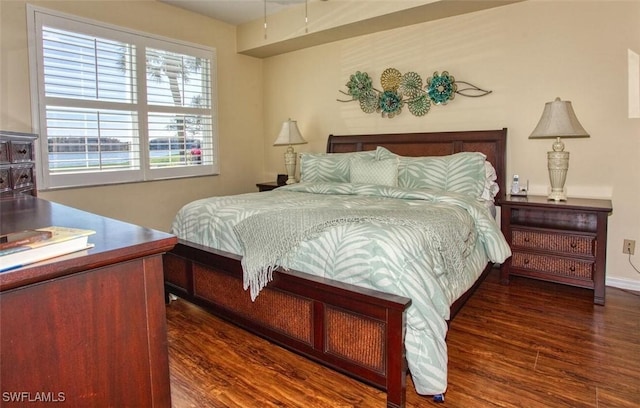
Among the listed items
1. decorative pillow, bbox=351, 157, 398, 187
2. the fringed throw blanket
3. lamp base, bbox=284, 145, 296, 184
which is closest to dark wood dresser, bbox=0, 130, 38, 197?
the fringed throw blanket

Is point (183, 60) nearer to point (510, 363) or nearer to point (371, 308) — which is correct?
point (371, 308)

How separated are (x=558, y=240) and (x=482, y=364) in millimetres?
1442

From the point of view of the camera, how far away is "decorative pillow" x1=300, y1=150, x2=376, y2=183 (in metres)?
3.78

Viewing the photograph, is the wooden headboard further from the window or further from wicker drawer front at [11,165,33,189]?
wicker drawer front at [11,165,33,189]

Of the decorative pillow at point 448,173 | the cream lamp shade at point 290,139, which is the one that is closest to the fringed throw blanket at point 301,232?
the decorative pillow at point 448,173

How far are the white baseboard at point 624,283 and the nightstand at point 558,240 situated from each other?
474mm

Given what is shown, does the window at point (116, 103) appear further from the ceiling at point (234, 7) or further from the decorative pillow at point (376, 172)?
the decorative pillow at point (376, 172)

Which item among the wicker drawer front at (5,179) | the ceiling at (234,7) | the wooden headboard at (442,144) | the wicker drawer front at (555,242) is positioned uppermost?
the ceiling at (234,7)

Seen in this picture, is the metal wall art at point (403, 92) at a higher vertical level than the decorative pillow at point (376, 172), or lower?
higher

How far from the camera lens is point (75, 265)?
2.36 ft

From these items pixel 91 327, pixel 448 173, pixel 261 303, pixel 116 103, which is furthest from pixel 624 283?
pixel 116 103

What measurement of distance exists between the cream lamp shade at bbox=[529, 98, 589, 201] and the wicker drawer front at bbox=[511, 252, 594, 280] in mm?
481

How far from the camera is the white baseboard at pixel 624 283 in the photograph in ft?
10.2

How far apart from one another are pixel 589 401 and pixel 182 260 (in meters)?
2.37
